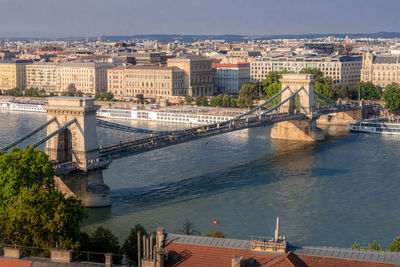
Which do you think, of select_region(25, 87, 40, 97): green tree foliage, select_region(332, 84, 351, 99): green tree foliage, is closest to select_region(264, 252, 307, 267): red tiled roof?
select_region(332, 84, 351, 99): green tree foliage

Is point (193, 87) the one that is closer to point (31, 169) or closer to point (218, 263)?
point (31, 169)

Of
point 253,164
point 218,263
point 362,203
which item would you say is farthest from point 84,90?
point 218,263

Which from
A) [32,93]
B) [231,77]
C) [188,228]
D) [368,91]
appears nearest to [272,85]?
[368,91]

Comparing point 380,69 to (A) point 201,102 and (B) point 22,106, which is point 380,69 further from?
(B) point 22,106

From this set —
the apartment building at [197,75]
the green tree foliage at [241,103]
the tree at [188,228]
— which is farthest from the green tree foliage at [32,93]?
the tree at [188,228]

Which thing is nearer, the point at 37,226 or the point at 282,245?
the point at 282,245

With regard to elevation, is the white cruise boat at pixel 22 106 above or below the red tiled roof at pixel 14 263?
above

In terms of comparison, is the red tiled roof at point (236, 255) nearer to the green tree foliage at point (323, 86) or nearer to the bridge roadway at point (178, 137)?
the bridge roadway at point (178, 137)
